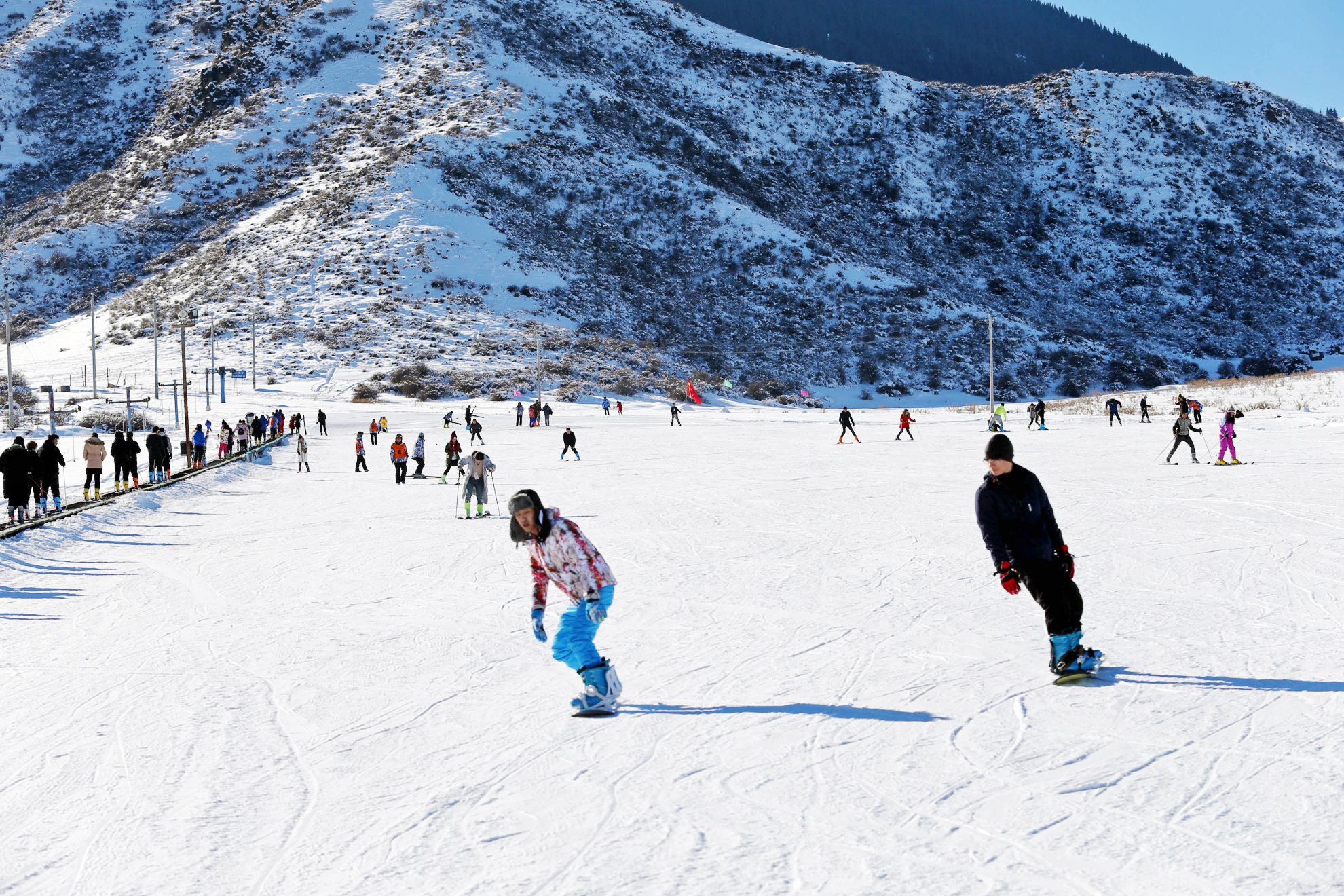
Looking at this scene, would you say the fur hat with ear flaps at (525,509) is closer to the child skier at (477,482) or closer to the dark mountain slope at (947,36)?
the child skier at (477,482)

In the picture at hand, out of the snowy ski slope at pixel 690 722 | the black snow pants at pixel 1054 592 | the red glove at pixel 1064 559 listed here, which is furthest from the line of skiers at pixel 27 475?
the red glove at pixel 1064 559

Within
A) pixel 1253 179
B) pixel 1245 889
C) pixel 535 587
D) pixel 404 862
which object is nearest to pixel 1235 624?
pixel 1245 889

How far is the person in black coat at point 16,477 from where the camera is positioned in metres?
14.8

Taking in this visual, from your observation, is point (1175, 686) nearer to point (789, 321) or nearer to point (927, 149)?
point (789, 321)

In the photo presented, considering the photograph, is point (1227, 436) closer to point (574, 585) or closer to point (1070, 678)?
point (1070, 678)

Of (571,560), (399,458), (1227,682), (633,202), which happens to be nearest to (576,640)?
(571,560)

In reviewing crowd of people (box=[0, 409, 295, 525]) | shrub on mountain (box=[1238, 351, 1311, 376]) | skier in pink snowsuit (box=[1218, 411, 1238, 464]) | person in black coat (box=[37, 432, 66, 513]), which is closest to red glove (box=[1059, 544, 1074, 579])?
crowd of people (box=[0, 409, 295, 525])

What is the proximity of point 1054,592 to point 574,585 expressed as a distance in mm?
2705

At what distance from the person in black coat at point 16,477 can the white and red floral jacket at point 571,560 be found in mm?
12442

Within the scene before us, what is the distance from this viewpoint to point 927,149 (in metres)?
107

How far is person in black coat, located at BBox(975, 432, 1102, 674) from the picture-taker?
5852 millimetres

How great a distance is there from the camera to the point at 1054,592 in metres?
5.98

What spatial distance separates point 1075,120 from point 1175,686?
114961mm

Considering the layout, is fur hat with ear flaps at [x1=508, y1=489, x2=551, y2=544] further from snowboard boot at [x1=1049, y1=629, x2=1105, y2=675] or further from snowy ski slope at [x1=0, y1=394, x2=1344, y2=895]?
snowboard boot at [x1=1049, y1=629, x2=1105, y2=675]
